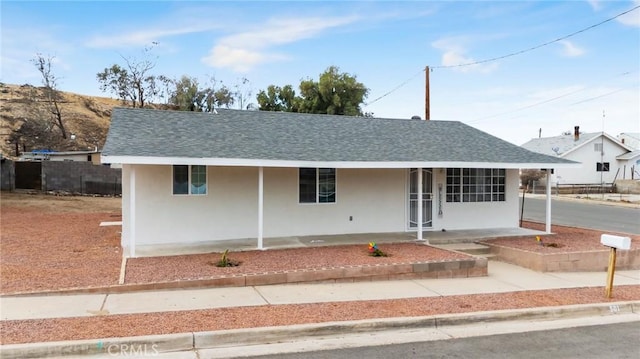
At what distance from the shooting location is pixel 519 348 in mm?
6129

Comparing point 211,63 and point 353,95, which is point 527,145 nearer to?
point 353,95

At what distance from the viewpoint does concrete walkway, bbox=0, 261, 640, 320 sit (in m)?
7.12

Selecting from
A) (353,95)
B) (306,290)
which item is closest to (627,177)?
(353,95)

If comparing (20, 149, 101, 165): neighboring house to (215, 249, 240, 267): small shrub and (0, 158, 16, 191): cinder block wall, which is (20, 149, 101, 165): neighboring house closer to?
(0, 158, 16, 191): cinder block wall

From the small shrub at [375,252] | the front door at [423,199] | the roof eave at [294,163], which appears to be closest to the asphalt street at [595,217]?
the roof eave at [294,163]

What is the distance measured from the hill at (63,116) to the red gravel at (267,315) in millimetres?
38220

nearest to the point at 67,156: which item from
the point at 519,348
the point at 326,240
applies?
the point at 326,240

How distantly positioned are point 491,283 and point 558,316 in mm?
2128

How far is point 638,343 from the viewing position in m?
6.39

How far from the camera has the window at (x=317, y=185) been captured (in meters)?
13.9

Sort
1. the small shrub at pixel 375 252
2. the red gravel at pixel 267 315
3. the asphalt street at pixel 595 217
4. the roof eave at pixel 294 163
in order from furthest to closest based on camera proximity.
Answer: the asphalt street at pixel 595 217 < the small shrub at pixel 375 252 < the roof eave at pixel 294 163 < the red gravel at pixel 267 315

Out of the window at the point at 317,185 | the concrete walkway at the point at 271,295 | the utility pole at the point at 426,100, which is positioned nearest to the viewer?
the concrete walkway at the point at 271,295

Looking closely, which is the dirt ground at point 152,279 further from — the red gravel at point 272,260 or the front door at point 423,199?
the front door at point 423,199

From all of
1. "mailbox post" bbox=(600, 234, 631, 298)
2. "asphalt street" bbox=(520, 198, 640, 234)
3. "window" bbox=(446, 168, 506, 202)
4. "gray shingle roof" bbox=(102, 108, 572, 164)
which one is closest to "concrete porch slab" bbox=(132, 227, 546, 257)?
"window" bbox=(446, 168, 506, 202)
